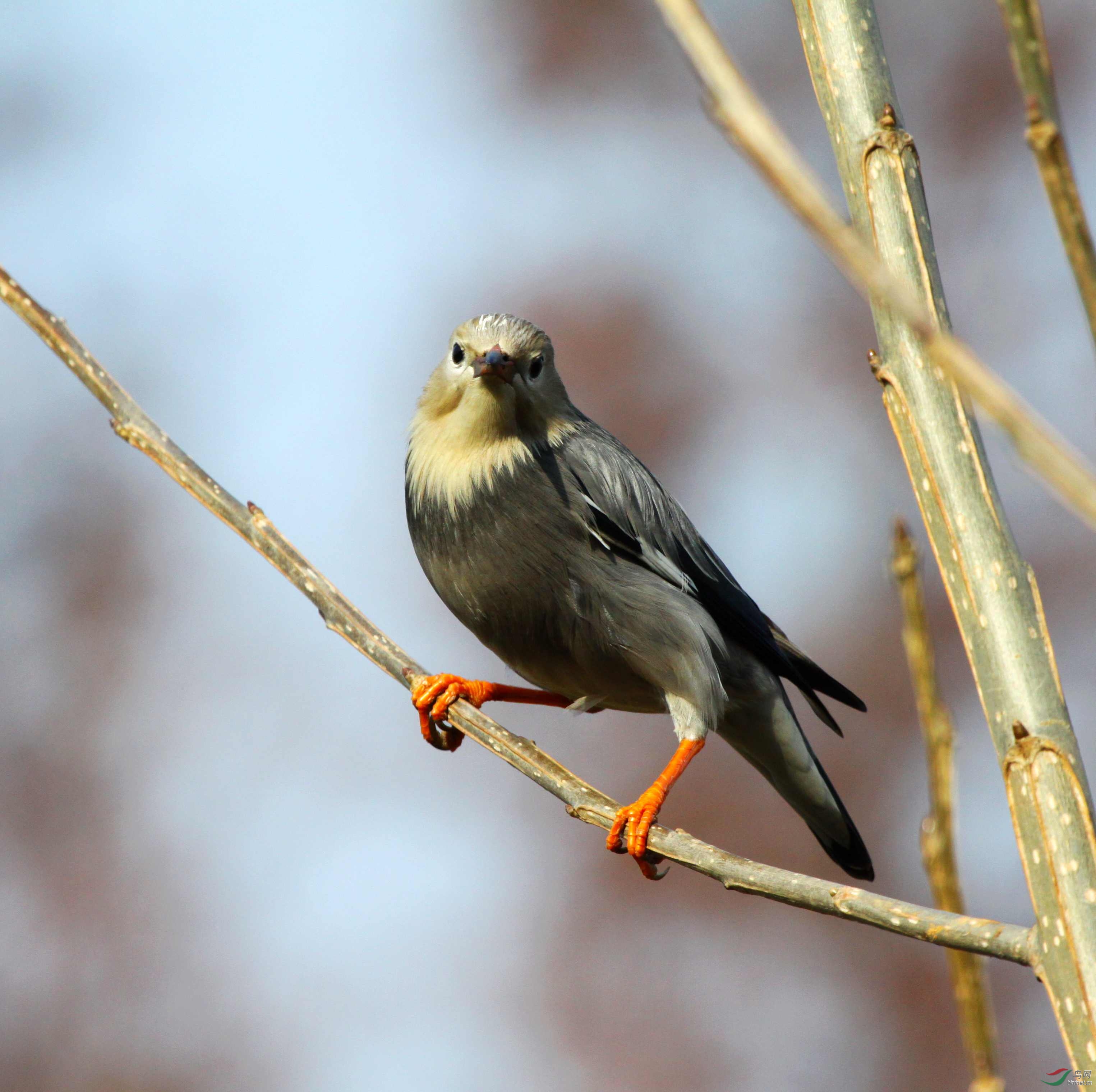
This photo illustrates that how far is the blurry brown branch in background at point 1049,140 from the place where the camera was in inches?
34.4

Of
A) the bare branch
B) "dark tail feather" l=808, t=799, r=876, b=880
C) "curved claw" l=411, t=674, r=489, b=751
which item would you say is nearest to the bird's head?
"curved claw" l=411, t=674, r=489, b=751

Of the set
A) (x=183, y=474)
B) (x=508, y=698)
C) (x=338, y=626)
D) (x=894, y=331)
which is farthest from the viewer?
(x=508, y=698)

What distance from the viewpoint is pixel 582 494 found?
4262 mm

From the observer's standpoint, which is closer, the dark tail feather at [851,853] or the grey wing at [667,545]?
the grey wing at [667,545]

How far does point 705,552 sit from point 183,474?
101 inches

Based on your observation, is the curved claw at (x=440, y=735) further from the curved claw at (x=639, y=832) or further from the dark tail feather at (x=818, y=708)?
the dark tail feather at (x=818, y=708)

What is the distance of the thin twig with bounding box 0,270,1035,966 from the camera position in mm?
2219

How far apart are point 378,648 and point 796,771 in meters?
2.33

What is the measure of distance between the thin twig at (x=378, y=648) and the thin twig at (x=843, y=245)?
1381 millimetres

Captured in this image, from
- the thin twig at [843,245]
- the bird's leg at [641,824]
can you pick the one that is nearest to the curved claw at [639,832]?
the bird's leg at [641,824]

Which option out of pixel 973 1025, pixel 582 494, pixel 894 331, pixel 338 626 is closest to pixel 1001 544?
pixel 894 331

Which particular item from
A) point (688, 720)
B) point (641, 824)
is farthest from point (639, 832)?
point (688, 720)

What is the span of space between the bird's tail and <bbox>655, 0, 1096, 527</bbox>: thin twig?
3.97 meters

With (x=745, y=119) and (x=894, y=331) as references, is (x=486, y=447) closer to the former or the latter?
(x=894, y=331)
